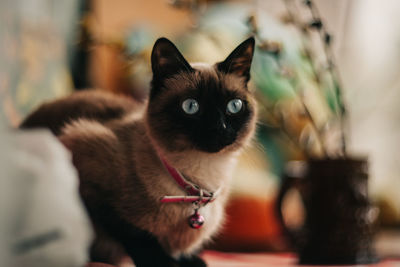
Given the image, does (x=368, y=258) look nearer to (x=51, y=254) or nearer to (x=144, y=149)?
(x=144, y=149)

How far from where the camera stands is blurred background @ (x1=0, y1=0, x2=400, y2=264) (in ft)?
2.88

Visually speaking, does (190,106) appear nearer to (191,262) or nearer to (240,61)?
(240,61)

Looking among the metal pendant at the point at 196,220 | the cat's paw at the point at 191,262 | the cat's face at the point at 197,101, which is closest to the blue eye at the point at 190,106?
the cat's face at the point at 197,101

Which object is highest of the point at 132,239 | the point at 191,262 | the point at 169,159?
the point at 169,159

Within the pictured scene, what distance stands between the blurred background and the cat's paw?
0.20 meters

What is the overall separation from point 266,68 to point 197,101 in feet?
1.81

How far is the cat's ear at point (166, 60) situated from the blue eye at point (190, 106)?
0.04 metres

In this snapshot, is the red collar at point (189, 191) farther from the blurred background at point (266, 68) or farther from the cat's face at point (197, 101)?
the blurred background at point (266, 68)

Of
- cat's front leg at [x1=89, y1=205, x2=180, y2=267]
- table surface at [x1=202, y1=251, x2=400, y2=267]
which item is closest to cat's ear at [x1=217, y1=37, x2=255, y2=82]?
cat's front leg at [x1=89, y1=205, x2=180, y2=267]

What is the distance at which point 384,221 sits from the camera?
149 cm

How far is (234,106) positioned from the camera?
68cm

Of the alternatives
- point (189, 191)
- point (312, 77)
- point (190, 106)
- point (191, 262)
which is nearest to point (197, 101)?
point (190, 106)

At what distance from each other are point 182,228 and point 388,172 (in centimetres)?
134

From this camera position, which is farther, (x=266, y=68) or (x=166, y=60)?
(x=266, y=68)
